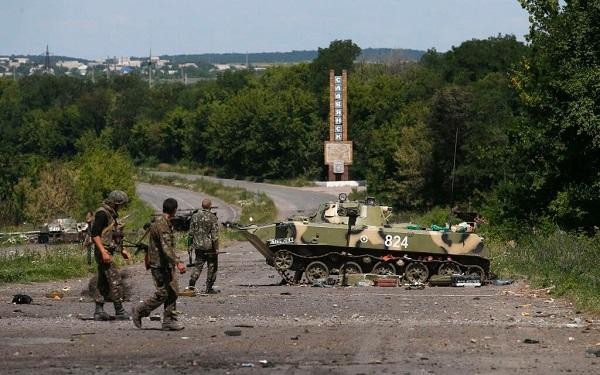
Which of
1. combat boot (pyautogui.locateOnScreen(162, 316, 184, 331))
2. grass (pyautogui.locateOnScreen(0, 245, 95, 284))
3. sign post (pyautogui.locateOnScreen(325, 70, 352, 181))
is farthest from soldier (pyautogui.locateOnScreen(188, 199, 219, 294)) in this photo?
sign post (pyautogui.locateOnScreen(325, 70, 352, 181))

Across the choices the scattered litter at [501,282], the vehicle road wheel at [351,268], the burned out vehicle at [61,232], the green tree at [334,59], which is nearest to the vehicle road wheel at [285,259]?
the vehicle road wheel at [351,268]

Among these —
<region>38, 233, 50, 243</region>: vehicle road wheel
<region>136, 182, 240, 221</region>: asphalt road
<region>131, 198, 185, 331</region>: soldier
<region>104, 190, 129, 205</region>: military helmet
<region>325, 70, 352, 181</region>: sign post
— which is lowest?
<region>136, 182, 240, 221</region>: asphalt road

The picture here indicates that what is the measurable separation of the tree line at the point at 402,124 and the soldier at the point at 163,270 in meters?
23.1

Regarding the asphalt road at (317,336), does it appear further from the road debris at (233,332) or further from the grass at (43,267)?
the grass at (43,267)

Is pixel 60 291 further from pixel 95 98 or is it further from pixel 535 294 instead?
pixel 95 98

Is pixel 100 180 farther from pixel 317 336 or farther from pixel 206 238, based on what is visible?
pixel 317 336

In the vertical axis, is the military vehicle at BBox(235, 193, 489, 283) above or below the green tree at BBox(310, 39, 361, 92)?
below

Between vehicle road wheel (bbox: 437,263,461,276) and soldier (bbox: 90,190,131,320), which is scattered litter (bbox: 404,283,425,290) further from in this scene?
soldier (bbox: 90,190,131,320)

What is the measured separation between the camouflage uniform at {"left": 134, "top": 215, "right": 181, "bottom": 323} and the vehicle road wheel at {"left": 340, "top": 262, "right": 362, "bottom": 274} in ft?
37.2

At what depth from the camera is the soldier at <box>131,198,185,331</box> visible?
53.9 ft

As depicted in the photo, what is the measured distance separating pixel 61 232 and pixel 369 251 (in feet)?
120

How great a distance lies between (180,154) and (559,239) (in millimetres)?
121549

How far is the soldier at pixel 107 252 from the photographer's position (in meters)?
17.5

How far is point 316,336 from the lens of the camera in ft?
53.0
